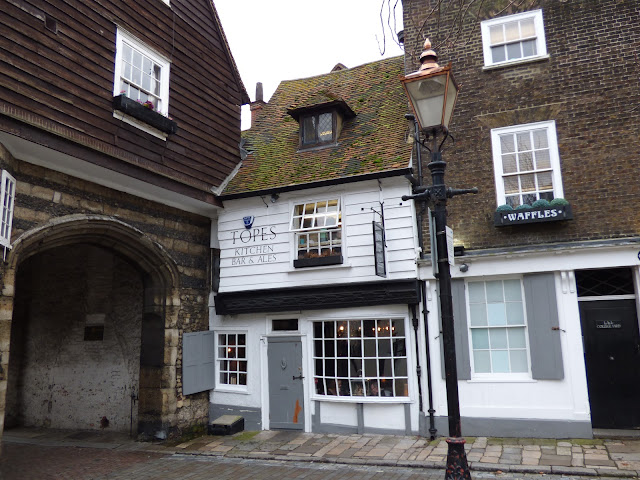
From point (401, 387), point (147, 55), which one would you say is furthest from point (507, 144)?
point (147, 55)

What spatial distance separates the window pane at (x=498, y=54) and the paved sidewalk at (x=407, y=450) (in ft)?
A: 24.2

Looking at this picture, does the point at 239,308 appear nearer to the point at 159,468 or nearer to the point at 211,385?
the point at 211,385

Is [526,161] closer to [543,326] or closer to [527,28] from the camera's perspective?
[527,28]

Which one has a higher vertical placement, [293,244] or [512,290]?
[293,244]

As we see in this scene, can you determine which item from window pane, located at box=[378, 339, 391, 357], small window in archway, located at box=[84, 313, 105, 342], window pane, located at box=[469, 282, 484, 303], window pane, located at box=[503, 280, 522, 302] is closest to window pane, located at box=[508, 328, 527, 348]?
window pane, located at box=[503, 280, 522, 302]

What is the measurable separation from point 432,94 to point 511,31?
260 inches

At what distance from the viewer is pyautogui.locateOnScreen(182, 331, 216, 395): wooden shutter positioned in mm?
10805

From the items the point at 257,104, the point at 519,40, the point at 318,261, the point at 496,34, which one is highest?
the point at 257,104

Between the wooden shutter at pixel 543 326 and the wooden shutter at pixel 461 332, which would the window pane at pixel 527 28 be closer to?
the wooden shutter at pixel 543 326

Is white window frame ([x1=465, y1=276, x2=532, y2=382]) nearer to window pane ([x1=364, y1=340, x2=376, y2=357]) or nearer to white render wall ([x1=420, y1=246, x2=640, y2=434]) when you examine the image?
white render wall ([x1=420, y1=246, x2=640, y2=434])

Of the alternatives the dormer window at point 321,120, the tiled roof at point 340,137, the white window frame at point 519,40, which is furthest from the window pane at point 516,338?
the dormer window at point 321,120

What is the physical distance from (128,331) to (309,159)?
5.97 m

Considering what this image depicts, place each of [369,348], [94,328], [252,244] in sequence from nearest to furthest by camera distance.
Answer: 1. [369,348]
2. [252,244]
3. [94,328]

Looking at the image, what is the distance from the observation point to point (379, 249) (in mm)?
9648
